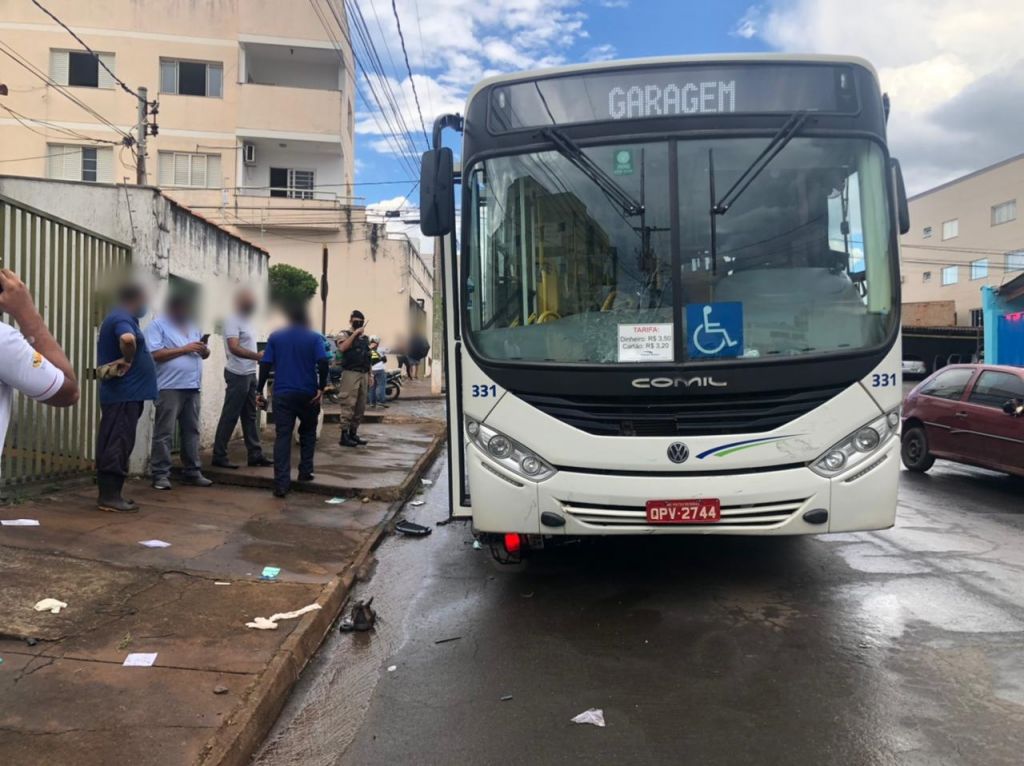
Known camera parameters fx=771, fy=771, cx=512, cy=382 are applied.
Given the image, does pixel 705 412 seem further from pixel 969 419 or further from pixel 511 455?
pixel 969 419

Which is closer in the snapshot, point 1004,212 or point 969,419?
point 969,419

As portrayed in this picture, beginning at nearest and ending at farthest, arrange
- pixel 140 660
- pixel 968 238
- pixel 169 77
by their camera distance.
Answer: pixel 140 660 → pixel 169 77 → pixel 968 238

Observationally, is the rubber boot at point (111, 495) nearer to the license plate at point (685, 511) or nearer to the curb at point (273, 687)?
the curb at point (273, 687)

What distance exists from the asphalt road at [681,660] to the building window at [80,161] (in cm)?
2866

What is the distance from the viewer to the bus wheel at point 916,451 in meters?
10.1

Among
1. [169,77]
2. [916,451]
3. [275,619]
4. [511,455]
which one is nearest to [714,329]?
[511,455]

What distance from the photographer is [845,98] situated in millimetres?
4629

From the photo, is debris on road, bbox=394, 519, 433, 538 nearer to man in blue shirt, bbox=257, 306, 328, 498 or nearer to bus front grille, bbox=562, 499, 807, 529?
man in blue shirt, bbox=257, 306, 328, 498

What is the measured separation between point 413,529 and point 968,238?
166 feet

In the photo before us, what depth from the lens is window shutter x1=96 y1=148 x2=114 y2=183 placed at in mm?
29094

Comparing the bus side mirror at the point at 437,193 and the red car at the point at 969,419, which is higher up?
the bus side mirror at the point at 437,193

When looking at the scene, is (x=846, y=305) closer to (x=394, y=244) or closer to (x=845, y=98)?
(x=845, y=98)

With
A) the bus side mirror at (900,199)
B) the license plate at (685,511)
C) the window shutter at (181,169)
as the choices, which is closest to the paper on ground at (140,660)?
the license plate at (685,511)

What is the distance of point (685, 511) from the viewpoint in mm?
4418
